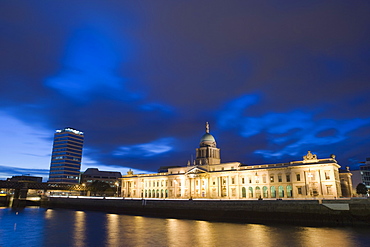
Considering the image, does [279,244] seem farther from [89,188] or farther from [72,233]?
[89,188]

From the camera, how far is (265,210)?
58.8 metres

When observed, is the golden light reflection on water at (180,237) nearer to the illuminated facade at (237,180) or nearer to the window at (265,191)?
the illuminated facade at (237,180)

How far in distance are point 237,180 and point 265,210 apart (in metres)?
38.2

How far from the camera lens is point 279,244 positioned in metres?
34.4

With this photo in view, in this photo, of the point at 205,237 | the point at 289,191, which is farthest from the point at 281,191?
the point at 205,237

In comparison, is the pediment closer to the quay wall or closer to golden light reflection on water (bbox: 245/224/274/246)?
the quay wall

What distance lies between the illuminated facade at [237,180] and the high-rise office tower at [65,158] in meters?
72.3

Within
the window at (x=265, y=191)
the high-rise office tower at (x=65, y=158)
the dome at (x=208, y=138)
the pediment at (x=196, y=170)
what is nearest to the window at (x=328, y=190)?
the window at (x=265, y=191)

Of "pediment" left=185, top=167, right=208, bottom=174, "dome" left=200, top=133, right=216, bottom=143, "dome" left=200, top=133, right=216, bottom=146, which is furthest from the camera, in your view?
"dome" left=200, top=133, right=216, bottom=143

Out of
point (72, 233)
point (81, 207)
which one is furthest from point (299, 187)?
point (81, 207)

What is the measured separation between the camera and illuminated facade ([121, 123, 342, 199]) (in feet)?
259

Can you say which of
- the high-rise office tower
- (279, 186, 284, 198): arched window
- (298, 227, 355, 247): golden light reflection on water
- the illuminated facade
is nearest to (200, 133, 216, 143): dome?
the illuminated facade

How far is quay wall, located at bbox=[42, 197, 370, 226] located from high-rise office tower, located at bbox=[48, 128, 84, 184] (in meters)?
117

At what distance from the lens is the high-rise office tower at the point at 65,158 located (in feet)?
615
